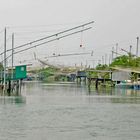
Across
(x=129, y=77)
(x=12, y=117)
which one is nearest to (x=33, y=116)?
(x=12, y=117)

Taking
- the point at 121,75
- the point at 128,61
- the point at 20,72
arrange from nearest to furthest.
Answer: the point at 20,72 < the point at 121,75 < the point at 128,61

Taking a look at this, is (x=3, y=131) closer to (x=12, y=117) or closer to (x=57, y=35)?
(x=12, y=117)

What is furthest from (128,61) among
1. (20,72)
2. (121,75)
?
(20,72)

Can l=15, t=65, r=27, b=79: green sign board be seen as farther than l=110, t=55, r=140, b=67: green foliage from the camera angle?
No

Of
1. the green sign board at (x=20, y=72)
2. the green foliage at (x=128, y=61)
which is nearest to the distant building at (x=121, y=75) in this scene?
the green foliage at (x=128, y=61)

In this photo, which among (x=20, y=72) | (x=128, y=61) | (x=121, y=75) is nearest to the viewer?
(x=20, y=72)

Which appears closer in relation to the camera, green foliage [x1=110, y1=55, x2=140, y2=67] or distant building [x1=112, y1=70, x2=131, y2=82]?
distant building [x1=112, y1=70, x2=131, y2=82]

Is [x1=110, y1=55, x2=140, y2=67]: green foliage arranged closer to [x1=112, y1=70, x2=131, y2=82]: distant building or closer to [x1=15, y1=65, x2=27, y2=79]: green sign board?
[x1=112, y1=70, x2=131, y2=82]: distant building

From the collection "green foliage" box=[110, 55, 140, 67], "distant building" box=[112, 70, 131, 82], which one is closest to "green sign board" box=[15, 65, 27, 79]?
"distant building" box=[112, 70, 131, 82]

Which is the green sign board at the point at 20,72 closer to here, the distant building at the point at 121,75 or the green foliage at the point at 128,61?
the distant building at the point at 121,75

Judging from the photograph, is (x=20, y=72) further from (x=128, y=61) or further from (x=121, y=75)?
(x=128, y=61)

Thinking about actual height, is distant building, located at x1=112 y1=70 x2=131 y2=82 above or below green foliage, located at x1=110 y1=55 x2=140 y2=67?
below

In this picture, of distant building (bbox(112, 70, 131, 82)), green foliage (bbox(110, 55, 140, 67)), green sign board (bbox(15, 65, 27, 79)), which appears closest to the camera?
green sign board (bbox(15, 65, 27, 79))

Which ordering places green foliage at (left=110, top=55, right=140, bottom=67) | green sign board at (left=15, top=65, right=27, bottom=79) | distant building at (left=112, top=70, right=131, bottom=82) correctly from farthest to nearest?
green foliage at (left=110, top=55, right=140, bottom=67), distant building at (left=112, top=70, right=131, bottom=82), green sign board at (left=15, top=65, right=27, bottom=79)
